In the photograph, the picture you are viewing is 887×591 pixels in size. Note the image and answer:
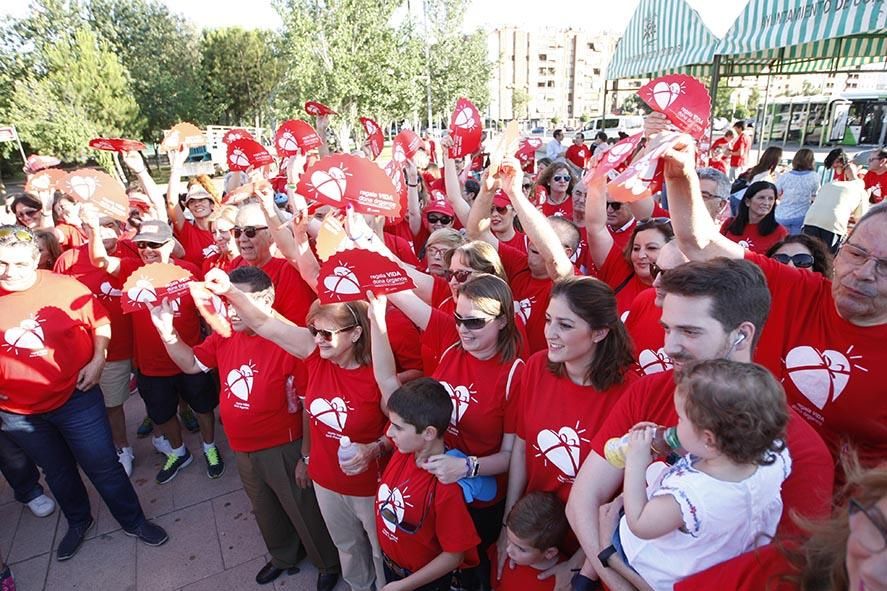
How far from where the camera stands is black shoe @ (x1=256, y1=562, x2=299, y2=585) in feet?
9.82

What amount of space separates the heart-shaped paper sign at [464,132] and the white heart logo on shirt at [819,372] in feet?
9.86

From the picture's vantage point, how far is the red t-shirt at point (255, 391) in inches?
103

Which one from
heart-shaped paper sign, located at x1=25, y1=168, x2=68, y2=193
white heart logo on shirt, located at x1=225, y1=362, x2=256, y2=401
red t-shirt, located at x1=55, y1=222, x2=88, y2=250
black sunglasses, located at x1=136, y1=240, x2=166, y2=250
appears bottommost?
white heart logo on shirt, located at x1=225, y1=362, x2=256, y2=401

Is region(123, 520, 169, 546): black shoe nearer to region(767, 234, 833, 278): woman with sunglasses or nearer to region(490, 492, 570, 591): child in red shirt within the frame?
region(490, 492, 570, 591): child in red shirt

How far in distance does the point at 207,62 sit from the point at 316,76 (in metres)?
16.2

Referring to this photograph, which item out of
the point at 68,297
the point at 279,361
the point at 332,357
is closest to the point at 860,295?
the point at 332,357

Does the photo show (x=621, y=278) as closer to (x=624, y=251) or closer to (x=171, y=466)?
(x=624, y=251)

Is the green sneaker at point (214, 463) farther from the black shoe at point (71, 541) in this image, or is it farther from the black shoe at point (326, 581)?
the black shoe at point (326, 581)

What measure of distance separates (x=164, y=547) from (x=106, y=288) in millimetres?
2031

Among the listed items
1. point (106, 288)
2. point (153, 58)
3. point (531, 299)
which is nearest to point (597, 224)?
point (531, 299)

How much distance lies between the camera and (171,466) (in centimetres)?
405

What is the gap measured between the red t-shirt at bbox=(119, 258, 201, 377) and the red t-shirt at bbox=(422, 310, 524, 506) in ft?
8.31

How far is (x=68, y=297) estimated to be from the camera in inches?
119

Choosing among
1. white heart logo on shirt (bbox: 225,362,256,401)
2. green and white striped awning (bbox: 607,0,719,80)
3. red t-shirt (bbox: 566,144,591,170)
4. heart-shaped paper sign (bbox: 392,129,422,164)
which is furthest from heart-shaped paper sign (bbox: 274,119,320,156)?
red t-shirt (bbox: 566,144,591,170)
